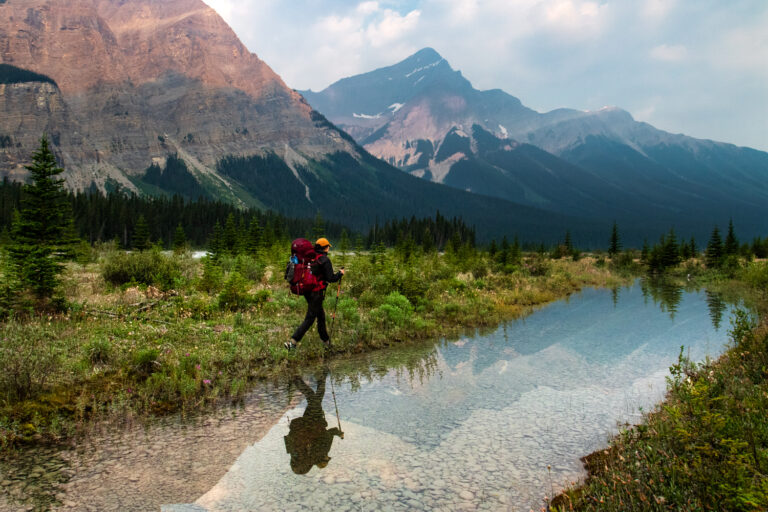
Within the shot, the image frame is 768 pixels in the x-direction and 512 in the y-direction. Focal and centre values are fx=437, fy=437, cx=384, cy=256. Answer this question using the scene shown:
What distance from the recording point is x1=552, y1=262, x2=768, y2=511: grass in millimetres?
3973

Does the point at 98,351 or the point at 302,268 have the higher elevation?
the point at 302,268

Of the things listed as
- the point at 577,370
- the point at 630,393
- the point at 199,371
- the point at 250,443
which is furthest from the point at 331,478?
the point at 577,370

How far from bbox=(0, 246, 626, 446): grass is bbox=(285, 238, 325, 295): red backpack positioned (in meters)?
1.68

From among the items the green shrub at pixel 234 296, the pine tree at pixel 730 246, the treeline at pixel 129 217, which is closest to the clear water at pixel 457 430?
the green shrub at pixel 234 296

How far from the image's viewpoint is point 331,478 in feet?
17.8

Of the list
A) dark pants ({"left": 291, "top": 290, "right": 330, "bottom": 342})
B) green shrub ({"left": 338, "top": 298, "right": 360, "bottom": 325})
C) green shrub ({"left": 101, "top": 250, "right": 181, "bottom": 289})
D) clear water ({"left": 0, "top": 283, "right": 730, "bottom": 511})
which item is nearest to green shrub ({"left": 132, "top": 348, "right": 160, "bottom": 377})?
clear water ({"left": 0, "top": 283, "right": 730, "bottom": 511})

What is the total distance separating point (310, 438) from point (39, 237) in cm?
1106

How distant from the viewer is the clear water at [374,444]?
16.4ft

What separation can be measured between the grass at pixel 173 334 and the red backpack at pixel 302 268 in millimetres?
1683

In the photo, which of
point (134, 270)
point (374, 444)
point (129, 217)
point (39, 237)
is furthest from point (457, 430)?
point (129, 217)

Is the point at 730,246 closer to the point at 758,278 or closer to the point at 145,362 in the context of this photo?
the point at 758,278

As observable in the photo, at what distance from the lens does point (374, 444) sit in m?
Answer: 6.38

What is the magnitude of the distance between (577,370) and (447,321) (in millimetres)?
6161

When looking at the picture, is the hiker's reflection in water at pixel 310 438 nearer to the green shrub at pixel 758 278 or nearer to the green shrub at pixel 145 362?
the green shrub at pixel 145 362
